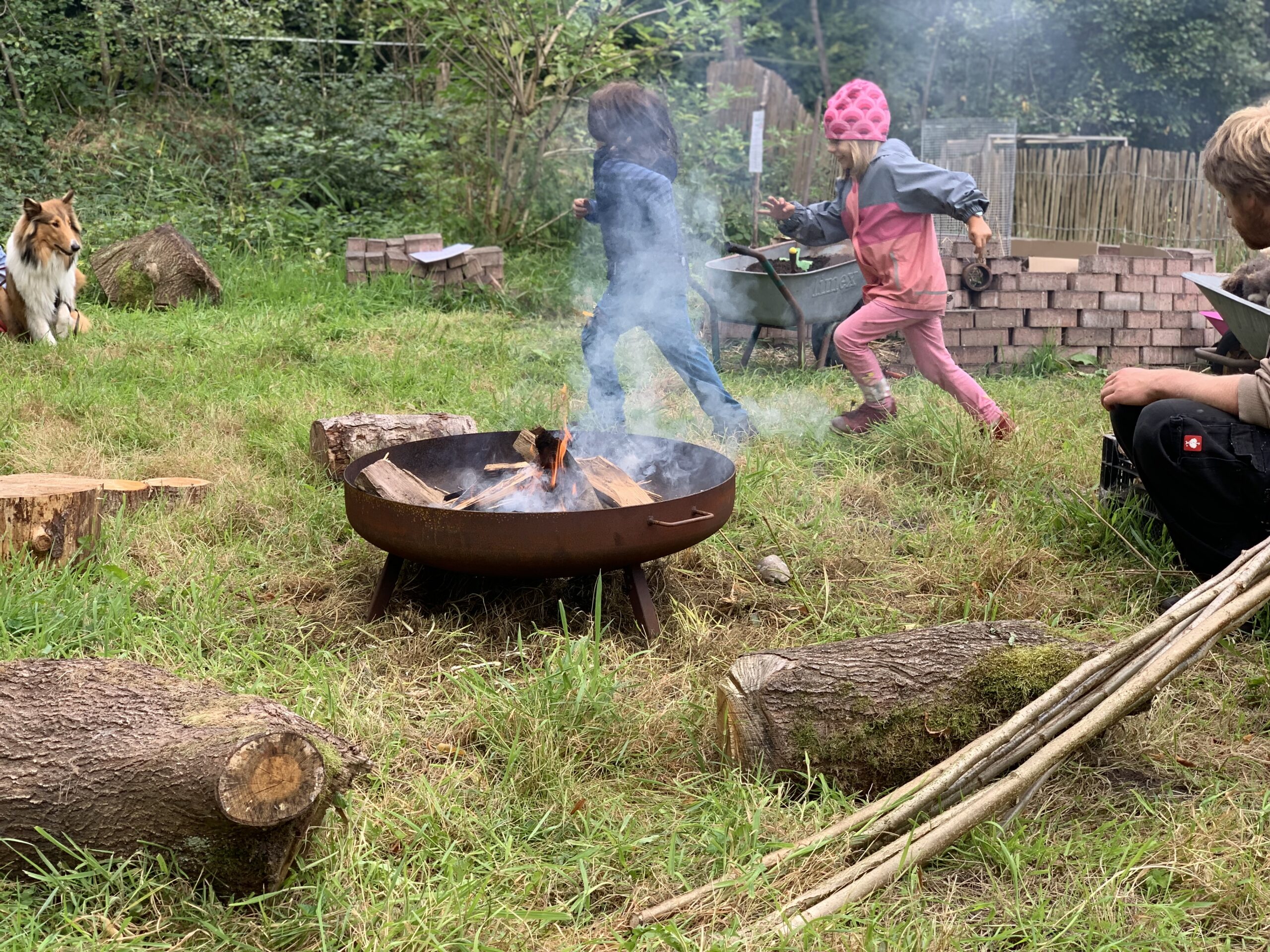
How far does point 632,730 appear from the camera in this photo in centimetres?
301

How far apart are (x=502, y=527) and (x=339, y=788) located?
1.07 meters

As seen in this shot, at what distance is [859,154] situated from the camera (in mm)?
5832

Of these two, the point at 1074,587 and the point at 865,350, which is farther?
the point at 865,350

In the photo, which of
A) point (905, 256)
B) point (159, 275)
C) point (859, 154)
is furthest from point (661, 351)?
point (159, 275)

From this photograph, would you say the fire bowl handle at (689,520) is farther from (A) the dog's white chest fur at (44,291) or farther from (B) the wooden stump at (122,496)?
(A) the dog's white chest fur at (44,291)

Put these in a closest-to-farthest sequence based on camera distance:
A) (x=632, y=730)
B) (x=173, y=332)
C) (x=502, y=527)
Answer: (x=632, y=730) → (x=502, y=527) → (x=173, y=332)

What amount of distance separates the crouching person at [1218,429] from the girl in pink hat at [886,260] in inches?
75.9

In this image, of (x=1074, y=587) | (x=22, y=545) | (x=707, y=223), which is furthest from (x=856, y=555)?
(x=707, y=223)

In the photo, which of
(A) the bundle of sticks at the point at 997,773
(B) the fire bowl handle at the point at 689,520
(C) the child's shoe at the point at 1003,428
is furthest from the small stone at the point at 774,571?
(C) the child's shoe at the point at 1003,428

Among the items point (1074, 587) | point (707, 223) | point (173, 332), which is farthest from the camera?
point (707, 223)

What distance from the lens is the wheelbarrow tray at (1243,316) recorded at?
3475mm

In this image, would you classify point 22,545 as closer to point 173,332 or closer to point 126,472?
point 126,472

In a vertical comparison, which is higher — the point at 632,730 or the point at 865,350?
the point at 865,350

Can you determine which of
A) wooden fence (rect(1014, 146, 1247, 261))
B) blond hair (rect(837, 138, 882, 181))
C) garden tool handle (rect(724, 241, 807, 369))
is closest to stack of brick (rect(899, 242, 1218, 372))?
garden tool handle (rect(724, 241, 807, 369))
